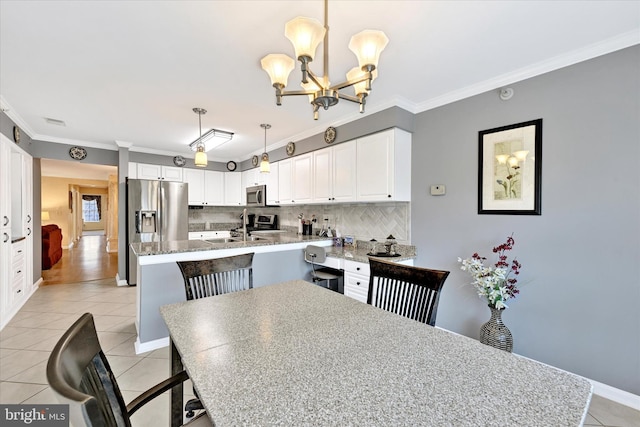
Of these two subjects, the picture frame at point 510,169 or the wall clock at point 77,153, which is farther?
the wall clock at point 77,153

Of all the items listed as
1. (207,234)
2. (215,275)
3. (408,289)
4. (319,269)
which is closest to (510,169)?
(408,289)

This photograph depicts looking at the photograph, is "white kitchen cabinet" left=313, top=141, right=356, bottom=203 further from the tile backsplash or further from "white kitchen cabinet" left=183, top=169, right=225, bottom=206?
"white kitchen cabinet" left=183, top=169, right=225, bottom=206

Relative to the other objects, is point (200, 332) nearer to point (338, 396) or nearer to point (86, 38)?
point (338, 396)

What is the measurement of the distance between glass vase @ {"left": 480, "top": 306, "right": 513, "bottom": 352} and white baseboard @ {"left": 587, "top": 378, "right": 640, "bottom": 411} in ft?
1.58

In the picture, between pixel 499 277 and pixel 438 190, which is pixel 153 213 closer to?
pixel 438 190

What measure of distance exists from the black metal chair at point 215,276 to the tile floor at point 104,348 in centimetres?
83

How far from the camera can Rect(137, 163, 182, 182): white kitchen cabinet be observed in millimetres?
4879

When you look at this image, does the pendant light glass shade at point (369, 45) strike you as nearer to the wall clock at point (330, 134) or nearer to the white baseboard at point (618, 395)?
the wall clock at point (330, 134)

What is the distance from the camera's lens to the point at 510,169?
2.33m

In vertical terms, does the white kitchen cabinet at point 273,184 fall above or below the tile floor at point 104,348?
above

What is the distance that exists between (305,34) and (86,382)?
139 cm

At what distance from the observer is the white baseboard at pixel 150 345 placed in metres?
2.47

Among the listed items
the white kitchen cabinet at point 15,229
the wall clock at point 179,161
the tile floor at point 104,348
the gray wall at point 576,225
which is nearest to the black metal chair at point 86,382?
the tile floor at point 104,348

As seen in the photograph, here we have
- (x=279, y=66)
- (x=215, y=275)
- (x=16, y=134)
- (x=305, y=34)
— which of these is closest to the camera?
(x=305, y=34)
